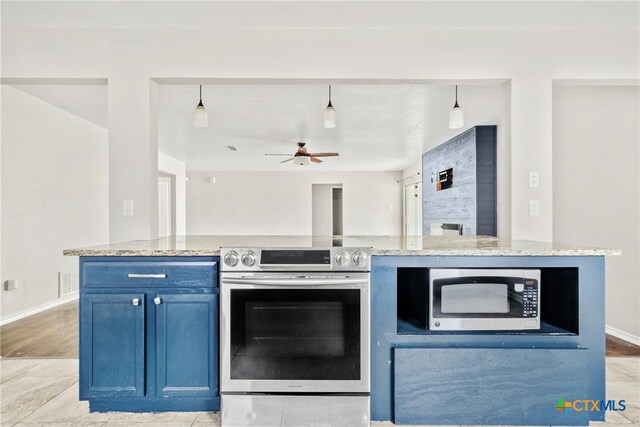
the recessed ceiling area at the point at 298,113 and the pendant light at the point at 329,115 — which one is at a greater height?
the recessed ceiling area at the point at 298,113

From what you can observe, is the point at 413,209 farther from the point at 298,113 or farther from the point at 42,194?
the point at 42,194

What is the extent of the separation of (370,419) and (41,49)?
3111 mm

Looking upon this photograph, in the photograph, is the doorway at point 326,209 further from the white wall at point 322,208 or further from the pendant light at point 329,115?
the pendant light at point 329,115

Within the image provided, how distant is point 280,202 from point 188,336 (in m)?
7.79

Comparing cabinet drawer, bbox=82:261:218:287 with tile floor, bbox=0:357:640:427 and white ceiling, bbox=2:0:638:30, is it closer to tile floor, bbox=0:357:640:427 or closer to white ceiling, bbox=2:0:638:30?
tile floor, bbox=0:357:640:427

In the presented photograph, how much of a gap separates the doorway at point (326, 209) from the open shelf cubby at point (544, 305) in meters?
7.71

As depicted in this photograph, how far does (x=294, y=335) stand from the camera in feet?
5.81

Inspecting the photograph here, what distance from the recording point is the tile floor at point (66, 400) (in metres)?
1.87

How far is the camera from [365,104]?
3941 millimetres

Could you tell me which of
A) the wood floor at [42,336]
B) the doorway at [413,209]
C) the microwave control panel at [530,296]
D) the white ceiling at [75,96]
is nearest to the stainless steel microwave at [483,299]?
the microwave control panel at [530,296]

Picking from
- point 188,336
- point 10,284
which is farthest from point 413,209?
point 188,336

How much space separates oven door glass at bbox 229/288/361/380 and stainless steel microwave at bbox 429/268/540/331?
419mm

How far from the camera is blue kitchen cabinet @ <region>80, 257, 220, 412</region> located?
182 centimetres

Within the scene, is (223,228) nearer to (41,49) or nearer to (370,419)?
(41,49)
